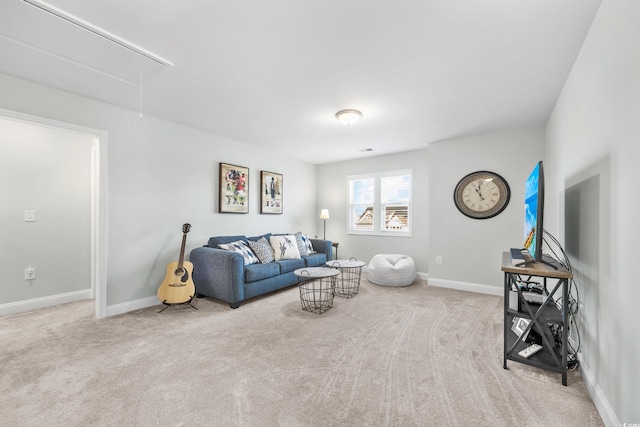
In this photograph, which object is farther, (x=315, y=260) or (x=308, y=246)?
(x=308, y=246)

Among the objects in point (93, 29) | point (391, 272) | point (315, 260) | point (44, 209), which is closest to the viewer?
point (93, 29)

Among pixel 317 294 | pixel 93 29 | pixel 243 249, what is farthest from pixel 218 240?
pixel 93 29

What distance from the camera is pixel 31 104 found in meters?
2.68

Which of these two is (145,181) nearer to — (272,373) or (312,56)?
(312,56)

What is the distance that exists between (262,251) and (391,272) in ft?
6.82

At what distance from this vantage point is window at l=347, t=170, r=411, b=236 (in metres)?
5.47

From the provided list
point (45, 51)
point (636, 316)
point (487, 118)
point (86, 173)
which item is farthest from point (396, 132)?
point (86, 173)

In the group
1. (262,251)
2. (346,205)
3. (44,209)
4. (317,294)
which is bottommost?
(317,294)

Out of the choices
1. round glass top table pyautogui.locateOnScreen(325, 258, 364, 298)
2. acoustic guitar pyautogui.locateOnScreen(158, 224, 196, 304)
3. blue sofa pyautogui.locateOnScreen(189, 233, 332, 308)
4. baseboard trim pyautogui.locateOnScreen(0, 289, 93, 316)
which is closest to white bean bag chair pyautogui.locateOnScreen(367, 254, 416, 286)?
round glass top table pyautogui.locateOnScreen(325, 258, 364, 298)

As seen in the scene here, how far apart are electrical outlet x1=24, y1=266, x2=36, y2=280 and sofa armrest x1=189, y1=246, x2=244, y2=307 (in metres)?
1.77

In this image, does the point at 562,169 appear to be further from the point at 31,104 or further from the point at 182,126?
the point at 31,104

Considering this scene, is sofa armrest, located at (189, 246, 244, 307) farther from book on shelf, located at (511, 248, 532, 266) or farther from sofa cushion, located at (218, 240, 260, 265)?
book on shelf, located at (511, 248, 532, 266)

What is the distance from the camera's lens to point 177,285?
10.9ft

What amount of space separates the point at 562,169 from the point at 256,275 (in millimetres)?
3543
